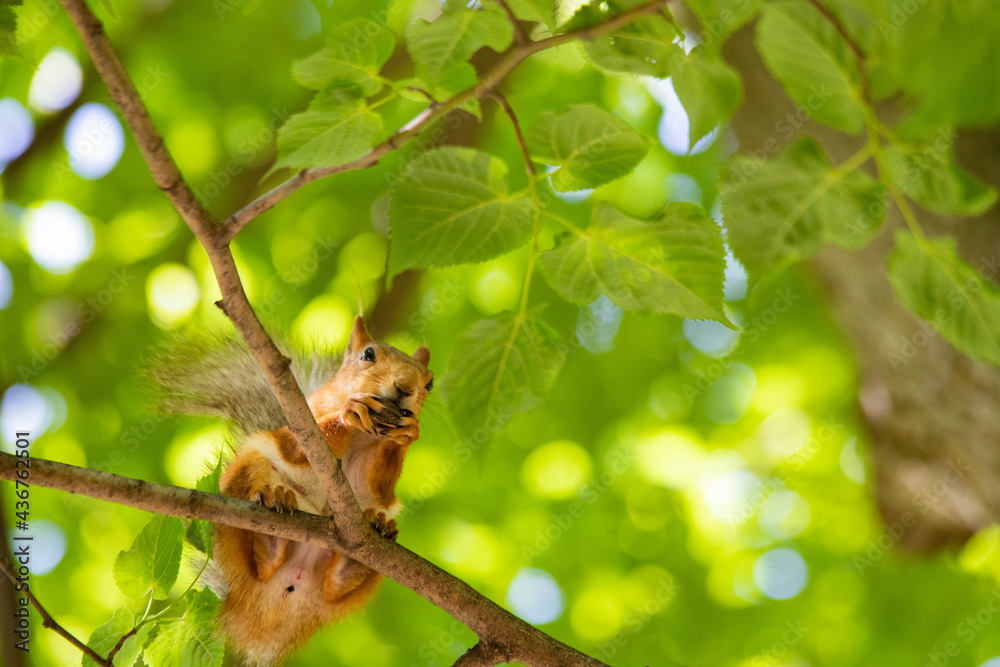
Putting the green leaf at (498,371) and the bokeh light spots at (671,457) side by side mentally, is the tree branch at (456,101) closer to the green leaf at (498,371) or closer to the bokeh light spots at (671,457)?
the green leaf at (498,371)

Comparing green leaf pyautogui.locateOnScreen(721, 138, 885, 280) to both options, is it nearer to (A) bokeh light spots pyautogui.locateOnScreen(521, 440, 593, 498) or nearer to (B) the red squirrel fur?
(B) the red squirrel fur

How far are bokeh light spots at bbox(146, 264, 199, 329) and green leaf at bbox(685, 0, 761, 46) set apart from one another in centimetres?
285

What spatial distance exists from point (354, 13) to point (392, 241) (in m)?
2.74

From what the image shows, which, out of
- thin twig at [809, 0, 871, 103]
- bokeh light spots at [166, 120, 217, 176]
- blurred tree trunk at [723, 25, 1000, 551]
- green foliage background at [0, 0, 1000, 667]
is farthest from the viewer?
bokeh light spots at [166, 120, 217, 176]

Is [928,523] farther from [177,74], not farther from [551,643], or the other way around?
[177,74]

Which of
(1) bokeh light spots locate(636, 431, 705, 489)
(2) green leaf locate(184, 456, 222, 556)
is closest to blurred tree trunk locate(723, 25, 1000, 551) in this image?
(1) bokeh light spots locate(636, 431, 705, 489)

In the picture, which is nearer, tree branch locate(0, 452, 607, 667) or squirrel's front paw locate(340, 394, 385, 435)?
tree branch locate(0, 452, 607, 667)

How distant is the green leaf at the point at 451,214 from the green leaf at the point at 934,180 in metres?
0.43

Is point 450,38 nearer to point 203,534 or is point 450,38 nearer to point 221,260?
point 221,260

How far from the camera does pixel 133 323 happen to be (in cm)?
327

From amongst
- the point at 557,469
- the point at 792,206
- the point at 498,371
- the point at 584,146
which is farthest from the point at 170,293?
the point at 792,206

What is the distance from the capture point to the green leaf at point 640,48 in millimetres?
884

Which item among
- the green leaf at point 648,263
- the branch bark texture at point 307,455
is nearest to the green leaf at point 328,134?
the branch bark texture at point 307,455

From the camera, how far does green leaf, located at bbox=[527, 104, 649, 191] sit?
0.95m
